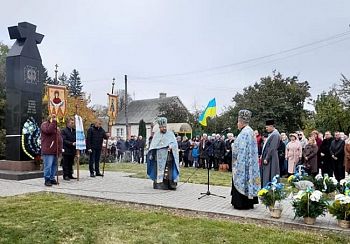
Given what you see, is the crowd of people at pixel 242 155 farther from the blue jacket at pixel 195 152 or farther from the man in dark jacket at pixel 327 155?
the blue jacket at pixel 195 152

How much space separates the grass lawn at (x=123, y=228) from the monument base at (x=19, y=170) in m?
4.09

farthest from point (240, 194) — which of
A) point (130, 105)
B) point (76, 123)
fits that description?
A: point (130, 105)

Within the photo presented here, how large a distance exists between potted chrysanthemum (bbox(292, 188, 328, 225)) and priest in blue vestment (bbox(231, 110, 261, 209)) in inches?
48.7

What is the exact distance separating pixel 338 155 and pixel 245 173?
567 centimetres

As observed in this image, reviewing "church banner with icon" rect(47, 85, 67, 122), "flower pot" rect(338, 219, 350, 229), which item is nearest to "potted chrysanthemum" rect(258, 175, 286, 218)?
"flower pot" rect(338, 219, 350, 229)

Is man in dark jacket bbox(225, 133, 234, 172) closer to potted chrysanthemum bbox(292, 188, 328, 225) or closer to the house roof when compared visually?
potted chrysanthemum bbox(292, 188, 328, 225)

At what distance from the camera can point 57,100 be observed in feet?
42.9

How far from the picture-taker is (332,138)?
492 inches

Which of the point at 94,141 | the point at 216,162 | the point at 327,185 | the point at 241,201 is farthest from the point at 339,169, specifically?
the point at 94,141

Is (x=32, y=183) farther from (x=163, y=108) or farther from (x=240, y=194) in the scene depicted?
(x=163, y=108)

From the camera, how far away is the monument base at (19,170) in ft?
38.4

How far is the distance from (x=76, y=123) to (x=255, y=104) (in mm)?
22300

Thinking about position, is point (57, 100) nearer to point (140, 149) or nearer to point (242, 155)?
point (242, 155)

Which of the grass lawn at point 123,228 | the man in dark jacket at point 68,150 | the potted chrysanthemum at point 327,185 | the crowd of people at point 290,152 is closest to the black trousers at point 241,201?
the grass lawn at point 123,228
